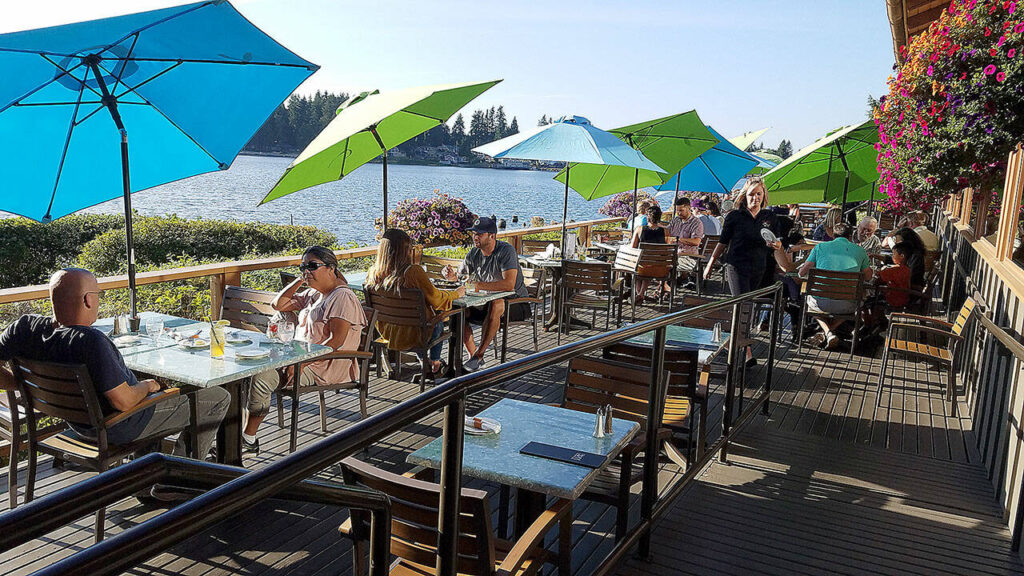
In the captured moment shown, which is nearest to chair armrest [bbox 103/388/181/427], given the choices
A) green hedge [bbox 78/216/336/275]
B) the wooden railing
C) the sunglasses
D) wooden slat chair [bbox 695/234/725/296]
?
the sunglasses

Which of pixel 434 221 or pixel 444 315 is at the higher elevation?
pixel 434 221

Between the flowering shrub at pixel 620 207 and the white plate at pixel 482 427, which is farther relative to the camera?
the flowering shrub at pixel 620 207

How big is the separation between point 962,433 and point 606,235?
8.03 metres

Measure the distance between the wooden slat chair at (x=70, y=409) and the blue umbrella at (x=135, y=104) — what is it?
109cm

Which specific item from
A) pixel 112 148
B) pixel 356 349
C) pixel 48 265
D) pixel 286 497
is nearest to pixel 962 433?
pixel 356 349

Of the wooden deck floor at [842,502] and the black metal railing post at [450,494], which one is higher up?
the black metal railing post at [450,494]

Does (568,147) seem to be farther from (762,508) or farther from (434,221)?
(762,508)

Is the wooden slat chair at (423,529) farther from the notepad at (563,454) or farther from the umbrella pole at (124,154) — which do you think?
the umbrella pole at (124,154)

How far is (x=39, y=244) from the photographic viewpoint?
15.2 m

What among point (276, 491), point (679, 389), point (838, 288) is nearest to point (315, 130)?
point (838, 288)

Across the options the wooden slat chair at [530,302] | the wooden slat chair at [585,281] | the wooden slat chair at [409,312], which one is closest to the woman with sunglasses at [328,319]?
the wooden slat chair at [409,312]

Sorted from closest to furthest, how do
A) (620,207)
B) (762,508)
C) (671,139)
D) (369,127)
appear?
(762,508) → (369,127) → (671,139) → (620,207)

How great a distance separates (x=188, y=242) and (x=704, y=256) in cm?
978

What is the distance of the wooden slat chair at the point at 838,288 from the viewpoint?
7352 millimetres
